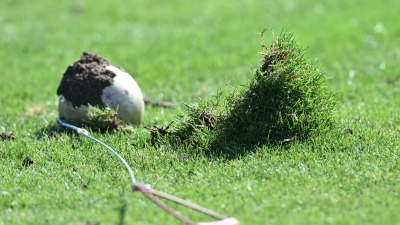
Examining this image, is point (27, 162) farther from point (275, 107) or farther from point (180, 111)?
point (275, 107)

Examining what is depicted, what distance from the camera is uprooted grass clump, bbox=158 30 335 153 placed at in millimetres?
6035

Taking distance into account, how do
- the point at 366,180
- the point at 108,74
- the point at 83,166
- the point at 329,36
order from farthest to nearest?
the point at 329,36
the point at 108,74
the point at 83,166
the point at 366,180

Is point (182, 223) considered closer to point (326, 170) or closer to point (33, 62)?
point (326, 170)

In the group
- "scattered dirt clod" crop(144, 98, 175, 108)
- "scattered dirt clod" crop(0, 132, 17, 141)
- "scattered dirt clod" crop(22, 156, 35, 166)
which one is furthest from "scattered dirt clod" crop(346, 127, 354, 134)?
"scattered dirt clod" crop(0, 132, 17, 141)

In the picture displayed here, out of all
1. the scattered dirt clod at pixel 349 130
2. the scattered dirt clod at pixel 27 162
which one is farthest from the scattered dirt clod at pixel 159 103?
the scattered dirt clod at pixel 349 130

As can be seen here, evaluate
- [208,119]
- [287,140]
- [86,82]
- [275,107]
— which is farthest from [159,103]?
[287,140]

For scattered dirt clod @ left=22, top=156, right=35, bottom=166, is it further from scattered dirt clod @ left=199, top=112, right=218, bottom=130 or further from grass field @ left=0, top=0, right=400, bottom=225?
scattered dirt clod @ left=199, top=112, right=218, bottom=130

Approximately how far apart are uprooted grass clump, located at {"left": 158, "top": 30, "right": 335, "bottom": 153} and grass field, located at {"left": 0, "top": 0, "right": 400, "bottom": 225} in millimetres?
148

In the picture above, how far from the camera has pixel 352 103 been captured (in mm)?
7824

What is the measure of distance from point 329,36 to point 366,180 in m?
6.36

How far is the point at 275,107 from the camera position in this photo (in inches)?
238

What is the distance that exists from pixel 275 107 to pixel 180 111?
93cm

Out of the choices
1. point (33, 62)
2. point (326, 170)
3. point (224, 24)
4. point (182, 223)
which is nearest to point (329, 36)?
point (224, 24)

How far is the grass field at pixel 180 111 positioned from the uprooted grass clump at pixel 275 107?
148 mm
